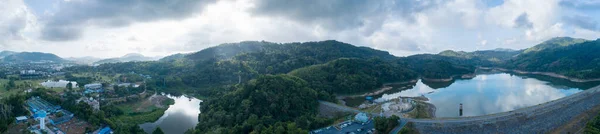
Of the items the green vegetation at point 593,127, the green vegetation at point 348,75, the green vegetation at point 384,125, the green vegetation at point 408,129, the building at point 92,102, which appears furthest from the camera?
the green vegetation at point 348,75

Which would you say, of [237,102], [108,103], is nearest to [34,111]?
[108,103]

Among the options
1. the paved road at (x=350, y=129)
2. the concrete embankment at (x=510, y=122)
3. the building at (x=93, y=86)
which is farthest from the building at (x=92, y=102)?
the concrete embankment at (x=510, y=122)

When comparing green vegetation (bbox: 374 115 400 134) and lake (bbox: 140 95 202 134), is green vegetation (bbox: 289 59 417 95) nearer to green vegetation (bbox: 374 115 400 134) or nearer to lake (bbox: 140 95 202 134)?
green vegetation (bbox: 374 115 400 134)

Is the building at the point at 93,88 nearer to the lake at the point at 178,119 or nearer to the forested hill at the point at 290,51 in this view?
the lake at the point at 178,119

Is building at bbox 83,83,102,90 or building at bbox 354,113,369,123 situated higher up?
building at bbox 83,83,102,90

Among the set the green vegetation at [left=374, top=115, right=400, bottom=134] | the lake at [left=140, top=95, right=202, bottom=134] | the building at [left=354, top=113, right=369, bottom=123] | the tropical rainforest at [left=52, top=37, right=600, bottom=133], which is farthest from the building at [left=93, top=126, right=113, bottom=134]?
the green vegetation at [left=374, top=115, right=400, bottom=134]

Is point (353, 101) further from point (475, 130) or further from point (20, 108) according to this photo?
point (20, 108)
